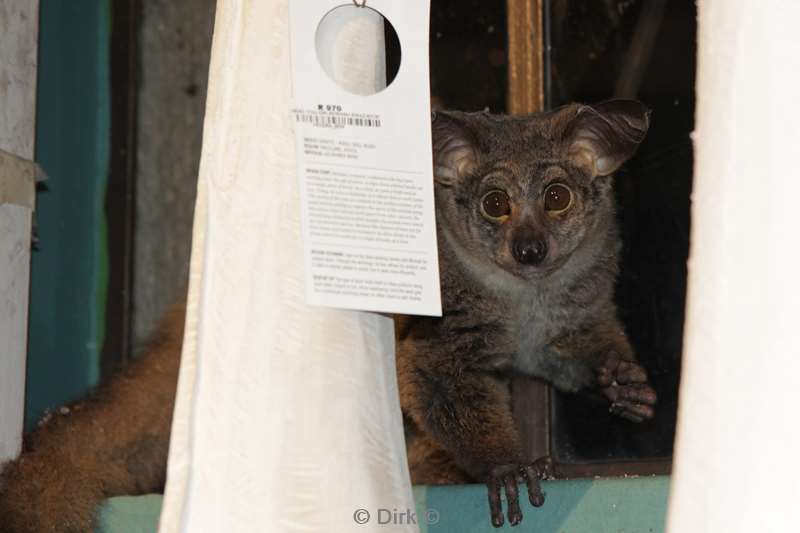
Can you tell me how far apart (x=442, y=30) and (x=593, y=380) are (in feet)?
4.73

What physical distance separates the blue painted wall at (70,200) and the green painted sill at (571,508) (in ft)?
5.21

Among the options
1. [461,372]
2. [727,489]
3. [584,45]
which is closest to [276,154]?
[727,489]

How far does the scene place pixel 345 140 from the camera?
1.58m

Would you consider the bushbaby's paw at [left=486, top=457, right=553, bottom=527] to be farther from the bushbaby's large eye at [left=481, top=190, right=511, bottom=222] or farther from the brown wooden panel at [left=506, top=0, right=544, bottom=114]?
the brown wooden panel at [left=506, top=0, right=544, bottom=114]

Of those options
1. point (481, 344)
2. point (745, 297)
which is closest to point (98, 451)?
point (481, 344)

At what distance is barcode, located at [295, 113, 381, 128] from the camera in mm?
1581

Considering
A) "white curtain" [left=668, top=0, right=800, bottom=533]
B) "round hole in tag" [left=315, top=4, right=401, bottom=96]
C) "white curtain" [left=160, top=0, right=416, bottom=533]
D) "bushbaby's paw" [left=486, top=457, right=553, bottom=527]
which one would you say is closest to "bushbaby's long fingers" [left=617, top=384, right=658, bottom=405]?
"bushbaby's paw" [left=486, top=457, right=553, bottom=527]

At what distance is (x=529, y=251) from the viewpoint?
2.48m

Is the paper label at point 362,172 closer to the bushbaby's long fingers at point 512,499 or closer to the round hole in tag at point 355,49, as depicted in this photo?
the round hole in tag at point 355,49

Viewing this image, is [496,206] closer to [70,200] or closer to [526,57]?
[526,57]

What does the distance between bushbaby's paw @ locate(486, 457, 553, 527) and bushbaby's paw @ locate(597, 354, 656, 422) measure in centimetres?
34

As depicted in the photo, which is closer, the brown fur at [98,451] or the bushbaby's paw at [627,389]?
the brown fur at [98,451]

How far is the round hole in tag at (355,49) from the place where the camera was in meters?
1.65

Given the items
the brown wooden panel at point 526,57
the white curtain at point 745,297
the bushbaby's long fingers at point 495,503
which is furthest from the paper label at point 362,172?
the brown wooden panel at point 526,57
